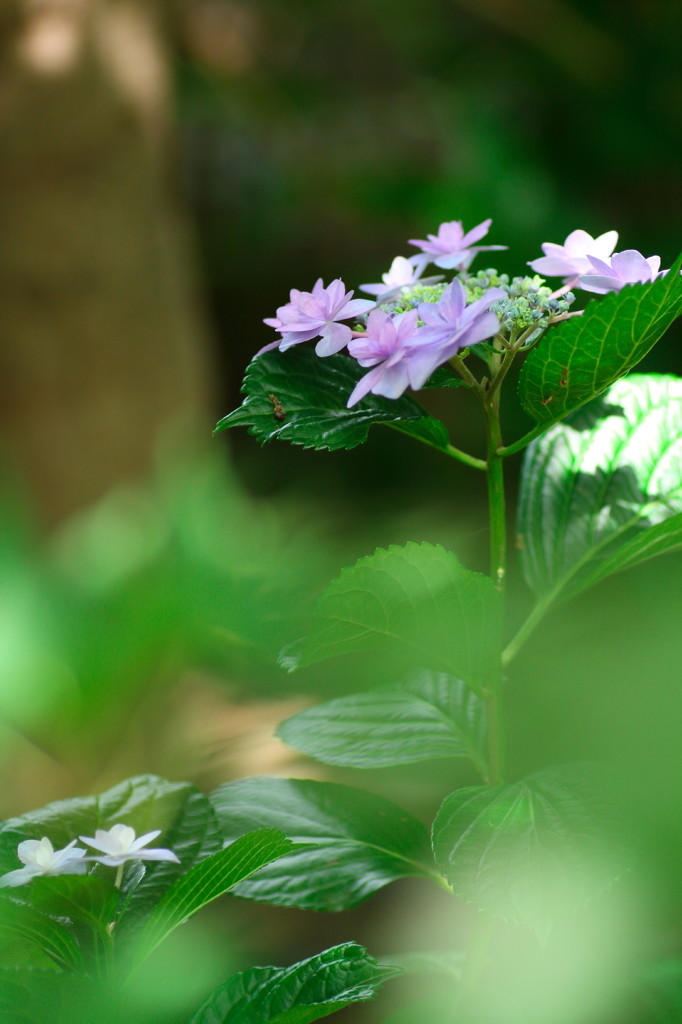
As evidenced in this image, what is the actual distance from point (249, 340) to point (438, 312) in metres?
2.40

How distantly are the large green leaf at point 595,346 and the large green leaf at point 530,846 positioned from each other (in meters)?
0.14

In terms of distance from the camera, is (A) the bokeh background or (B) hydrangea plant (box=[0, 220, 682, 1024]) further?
(A) the bokeh background

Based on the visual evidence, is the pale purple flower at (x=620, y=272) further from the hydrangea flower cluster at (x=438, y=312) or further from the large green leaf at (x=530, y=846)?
the large green leaf at (x=530, y=846)

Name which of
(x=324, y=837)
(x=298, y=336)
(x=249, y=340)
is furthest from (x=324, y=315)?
(x=249, y=340)

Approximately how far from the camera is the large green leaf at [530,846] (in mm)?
301

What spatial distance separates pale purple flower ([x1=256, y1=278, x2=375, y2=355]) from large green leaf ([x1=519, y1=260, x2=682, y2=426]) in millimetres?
69

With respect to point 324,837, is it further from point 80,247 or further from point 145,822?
point 80,247

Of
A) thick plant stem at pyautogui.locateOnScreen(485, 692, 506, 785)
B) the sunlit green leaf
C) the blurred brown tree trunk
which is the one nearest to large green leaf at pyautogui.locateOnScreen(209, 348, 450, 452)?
thick plant stem at pyautogui.locateOnScreen(485, 692, 506, 785)

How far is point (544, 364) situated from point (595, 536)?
0.41 feet

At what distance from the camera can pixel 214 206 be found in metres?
2.79

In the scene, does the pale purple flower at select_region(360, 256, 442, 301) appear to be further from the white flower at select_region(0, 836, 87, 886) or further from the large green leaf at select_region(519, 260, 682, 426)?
the white flower at select_region(0, 836, 87, 886)

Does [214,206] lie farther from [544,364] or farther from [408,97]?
[544,364]

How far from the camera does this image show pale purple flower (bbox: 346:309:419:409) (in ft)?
0.99

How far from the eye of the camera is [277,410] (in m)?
0.34
